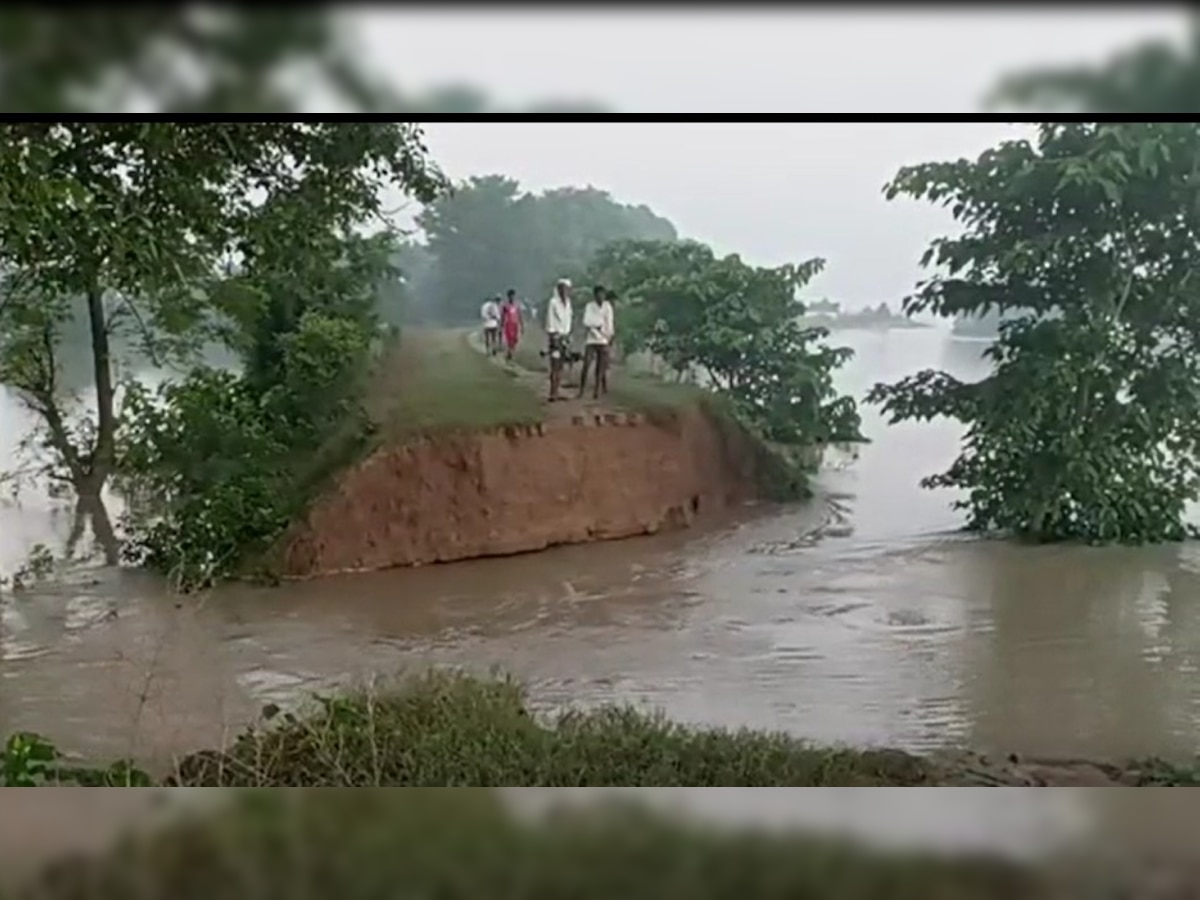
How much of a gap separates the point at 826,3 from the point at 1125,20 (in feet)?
1.40

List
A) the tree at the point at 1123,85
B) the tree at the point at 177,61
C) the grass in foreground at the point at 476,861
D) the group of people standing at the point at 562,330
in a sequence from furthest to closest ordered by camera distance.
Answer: the group of people standing at the point at 562,330
the grass in foreground at the point at 476,861
the tree at the point at 1123,85
the tree at the point at 177,61

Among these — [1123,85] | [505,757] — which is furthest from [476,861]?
[1123,85]

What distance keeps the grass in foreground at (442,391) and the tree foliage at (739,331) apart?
0.24 m

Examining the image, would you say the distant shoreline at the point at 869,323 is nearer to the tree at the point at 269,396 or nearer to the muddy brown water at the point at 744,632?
the muddy brown water at the point at 744,632

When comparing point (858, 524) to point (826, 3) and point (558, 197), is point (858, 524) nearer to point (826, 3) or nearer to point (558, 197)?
point (558, 197)

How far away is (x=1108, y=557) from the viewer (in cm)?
277

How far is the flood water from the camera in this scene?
8.92ft

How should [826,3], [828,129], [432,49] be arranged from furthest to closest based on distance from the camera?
[828,129]
[432,49]
[826,3]

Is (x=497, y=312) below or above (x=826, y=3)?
below

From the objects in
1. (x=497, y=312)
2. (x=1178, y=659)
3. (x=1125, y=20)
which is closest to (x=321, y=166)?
(x=497, y=312)

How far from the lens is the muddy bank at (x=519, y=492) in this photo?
2768 mm

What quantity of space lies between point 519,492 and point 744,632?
1.53 ft

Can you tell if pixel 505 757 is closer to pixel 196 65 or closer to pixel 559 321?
pixel 559 321

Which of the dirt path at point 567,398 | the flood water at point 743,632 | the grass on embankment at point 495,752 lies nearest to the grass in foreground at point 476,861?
the grass on embankment at point 495,752
